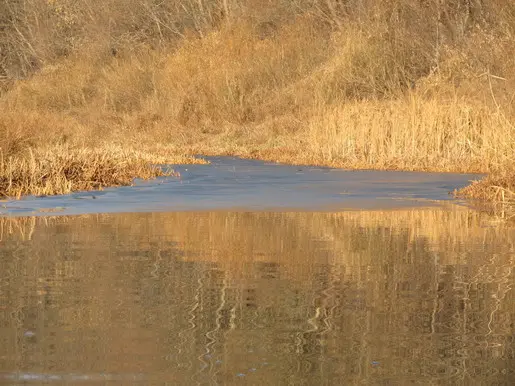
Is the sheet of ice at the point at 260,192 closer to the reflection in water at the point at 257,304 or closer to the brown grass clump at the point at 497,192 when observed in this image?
the brown grass clump at the point at 497,192

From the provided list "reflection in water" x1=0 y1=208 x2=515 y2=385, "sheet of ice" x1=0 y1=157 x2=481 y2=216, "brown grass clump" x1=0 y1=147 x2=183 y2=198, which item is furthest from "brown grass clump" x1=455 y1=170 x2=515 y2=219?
"brown grass clump" x1=0 y1=147 x2=183 y2=198

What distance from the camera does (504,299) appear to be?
311 inches

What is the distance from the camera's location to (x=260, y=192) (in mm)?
18156

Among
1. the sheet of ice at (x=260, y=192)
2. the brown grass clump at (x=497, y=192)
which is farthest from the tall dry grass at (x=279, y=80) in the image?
the sheet of ice at (x=260, y=192)

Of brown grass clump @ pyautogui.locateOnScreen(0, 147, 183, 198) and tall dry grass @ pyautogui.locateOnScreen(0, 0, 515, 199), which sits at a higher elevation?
tall dry grass @ pyautogui.locateOnScreen(0, 0, 515, 199)

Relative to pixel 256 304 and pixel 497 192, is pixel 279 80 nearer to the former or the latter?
pixel 497 192

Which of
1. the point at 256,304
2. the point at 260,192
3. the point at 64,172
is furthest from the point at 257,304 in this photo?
the point at 64,172

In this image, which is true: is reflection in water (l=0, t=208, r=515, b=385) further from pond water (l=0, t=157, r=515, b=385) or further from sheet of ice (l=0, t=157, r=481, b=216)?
sheet of ice (l=0, t=157, r=481, b=216)

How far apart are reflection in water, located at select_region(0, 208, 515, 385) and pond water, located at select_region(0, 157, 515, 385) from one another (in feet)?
0.05

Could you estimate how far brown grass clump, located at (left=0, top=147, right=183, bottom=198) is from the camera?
17.0 meters

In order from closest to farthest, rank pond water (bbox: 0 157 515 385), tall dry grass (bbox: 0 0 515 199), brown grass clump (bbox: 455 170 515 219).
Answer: pond water (bbox: 0 157 515 385)
brown grass clump (bbox: 455 170 515 219)
tall dry grass (bbox: 0 0 515 199)

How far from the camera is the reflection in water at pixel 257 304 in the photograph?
5.85m

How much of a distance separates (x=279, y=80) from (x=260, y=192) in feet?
69.5

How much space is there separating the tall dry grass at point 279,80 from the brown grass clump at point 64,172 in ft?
3.41
